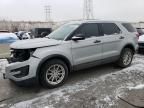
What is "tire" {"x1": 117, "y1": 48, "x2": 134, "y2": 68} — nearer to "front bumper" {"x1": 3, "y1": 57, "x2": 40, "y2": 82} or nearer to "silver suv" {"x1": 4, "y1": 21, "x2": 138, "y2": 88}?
"silver suv" {"x1": 4, "y1": 21, "x2": 138, "y2": 88}

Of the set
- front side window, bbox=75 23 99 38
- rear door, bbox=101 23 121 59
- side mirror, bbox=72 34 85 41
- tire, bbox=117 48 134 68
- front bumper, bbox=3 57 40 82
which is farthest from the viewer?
tire, bbox=117 48 134 68

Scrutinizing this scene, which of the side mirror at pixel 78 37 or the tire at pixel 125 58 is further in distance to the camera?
the tire at pixel 125 58

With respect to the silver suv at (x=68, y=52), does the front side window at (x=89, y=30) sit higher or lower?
higher

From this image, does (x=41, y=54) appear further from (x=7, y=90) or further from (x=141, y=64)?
(x=141, y=64)

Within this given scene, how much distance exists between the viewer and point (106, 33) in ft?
19.1

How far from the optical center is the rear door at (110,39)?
225 inches

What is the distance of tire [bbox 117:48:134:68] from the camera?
251 inches

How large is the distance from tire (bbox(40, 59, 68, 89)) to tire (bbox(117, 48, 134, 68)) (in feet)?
8.02

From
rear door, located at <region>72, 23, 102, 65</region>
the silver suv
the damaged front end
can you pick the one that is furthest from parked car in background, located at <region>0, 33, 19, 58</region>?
rear door, located at <region>72, 23, 102, 65</region>

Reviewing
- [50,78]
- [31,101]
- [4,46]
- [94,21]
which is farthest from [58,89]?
[4,46]

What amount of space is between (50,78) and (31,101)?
855 mm

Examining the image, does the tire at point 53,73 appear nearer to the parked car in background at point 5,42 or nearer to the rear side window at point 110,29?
the rear side window at point 110,29

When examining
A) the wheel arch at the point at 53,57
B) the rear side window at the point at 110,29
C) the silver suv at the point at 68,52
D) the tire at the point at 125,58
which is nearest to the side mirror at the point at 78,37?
the silver suv at the point at 68,52

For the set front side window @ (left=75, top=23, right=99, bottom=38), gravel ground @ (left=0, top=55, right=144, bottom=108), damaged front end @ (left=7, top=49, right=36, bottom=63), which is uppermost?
front side window @ (left=75, top=23, right=99, bottom=38)
